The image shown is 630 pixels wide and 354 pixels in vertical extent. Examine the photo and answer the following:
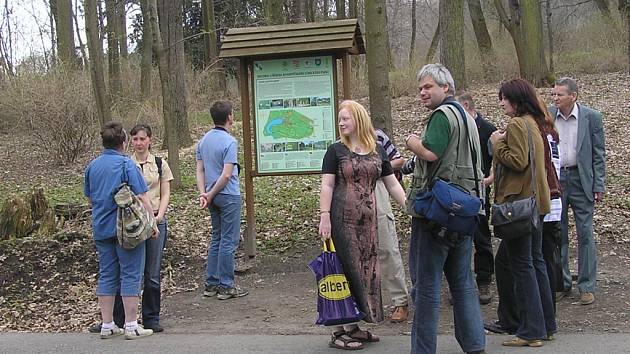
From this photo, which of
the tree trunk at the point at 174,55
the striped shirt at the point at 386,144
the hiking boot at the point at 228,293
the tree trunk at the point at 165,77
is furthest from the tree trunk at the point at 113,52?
the striped shirt at the point at 386,144

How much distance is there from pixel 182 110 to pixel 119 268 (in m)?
9.81

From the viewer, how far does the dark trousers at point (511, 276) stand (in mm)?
5547

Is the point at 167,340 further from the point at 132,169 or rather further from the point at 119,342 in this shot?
the point at 132,169

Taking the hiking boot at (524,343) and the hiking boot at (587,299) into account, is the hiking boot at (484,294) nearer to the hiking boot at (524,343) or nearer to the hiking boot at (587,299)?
the hiking boot at (587,299)

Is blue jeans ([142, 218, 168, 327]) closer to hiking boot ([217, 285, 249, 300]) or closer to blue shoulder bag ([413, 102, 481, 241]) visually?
hiking boot ([217, 285, 249, 300])

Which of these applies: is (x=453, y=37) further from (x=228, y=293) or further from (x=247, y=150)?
(x=228, y=293)

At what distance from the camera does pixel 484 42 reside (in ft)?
71.7

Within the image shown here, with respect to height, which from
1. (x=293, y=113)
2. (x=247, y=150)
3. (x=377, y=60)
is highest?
(x=377, y=60)

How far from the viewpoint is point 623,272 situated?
7.25 metres

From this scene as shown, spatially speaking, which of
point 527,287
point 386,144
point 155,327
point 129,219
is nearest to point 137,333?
point 155,327

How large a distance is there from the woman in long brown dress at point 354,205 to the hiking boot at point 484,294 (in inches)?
55.2

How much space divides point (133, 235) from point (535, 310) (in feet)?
10.5

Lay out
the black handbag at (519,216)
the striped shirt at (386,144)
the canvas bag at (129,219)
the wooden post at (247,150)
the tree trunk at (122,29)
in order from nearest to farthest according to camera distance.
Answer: the black handbag at (519,216) < the canvas bag at (129,219) < the striped shirt at (386,144) < the wooden post at (247,150) < the tree trunk at (122,29)

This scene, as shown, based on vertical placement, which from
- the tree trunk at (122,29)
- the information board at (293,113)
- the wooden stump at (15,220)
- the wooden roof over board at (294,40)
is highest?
the tree trunk at (122,29)
